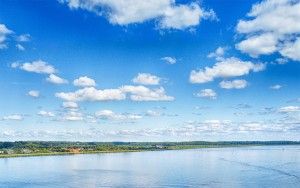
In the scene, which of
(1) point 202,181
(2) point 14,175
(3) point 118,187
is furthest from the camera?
(2) point 14,175

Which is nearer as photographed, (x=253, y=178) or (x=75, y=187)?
(x=75, y=187)

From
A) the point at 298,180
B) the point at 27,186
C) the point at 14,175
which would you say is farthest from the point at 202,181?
the point at 14,175

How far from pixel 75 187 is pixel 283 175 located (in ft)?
74.2

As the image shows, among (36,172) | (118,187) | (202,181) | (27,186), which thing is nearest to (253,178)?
(202,181)

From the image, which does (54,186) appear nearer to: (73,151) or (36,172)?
(36,172)

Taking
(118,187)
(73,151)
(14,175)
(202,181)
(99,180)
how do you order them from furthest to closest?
(73,151)
(14,175)
(99,180)
(202,181)
(118,187)

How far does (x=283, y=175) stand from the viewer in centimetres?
4722

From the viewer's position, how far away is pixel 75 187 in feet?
129

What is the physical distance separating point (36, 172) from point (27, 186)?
14.1 m

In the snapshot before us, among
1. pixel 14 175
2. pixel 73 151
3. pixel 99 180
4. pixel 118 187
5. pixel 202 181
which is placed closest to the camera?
pixel 118 187

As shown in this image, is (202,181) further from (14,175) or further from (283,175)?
(14,175)

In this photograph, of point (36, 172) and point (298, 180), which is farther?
point (36, 172)

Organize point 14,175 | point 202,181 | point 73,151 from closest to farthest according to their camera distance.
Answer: point 202,181, point 14,175, point 73,151

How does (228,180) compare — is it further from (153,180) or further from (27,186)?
(27,186)
